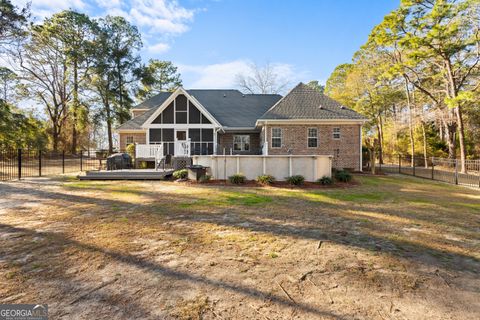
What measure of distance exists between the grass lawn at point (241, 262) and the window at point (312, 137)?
422 inches

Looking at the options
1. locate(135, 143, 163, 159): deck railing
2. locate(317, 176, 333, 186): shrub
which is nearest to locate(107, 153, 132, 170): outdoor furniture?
locate(135, 143, 163, 159): deck railing

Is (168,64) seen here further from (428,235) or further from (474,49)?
(428,235)

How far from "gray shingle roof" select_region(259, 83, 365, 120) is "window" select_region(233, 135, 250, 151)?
3.69 m

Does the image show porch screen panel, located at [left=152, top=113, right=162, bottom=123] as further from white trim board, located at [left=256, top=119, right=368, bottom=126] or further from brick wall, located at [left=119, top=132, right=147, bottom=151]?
white trim board, located at [left=256, top=119, right=368, bottom=126]

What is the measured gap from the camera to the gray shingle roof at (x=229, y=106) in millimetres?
19672

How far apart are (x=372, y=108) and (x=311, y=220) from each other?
29.8m

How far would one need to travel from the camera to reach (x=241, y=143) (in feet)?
65.3

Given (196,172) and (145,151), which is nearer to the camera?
(196,172)

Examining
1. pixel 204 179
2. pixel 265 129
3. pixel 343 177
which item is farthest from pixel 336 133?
pixel 204 179

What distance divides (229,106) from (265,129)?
6372 mm

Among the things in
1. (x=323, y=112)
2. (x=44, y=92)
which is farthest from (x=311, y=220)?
(x=44, y=92)

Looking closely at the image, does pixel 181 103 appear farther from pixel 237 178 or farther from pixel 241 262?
pixel 241 262

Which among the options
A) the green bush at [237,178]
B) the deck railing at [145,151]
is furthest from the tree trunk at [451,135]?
the deck railing at [145,151]

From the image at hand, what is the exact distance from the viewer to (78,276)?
292 centimetres
